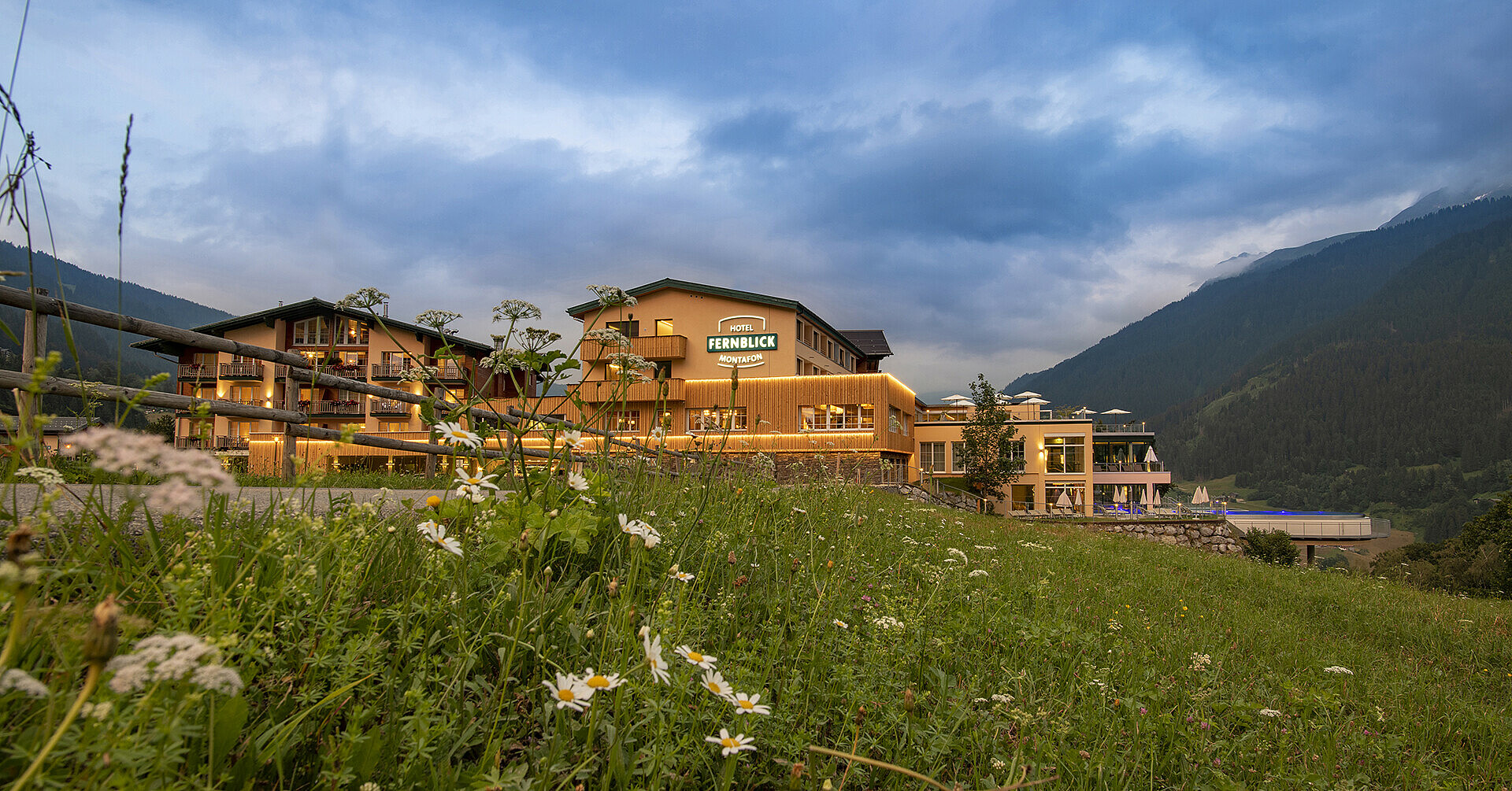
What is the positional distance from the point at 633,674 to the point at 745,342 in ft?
113

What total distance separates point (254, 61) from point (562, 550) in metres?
65.8

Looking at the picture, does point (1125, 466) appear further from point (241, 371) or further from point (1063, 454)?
point (241, 371)

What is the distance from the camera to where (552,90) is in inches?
3123

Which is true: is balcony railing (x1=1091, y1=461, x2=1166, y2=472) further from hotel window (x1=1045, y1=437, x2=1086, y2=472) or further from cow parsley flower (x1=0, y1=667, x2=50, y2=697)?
cow parsley flower (x1=0, y1=667, x2=50, y2=697)

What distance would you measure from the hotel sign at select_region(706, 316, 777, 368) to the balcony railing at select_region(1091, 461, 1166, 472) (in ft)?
74.1

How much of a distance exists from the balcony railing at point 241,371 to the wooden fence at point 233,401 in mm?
47592

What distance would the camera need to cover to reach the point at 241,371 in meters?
43.1

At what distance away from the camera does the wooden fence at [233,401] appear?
2.65 metres

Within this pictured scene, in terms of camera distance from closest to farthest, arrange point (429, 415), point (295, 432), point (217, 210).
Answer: point (429, 415) → point (295, 432) → point (217, 210)

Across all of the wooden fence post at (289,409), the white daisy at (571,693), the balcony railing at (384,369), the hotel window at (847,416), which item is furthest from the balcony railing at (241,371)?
the white daisy at (571,693)

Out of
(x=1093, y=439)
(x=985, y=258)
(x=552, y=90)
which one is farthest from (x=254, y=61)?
(x=985, y=258)

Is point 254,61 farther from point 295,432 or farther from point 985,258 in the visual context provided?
point 985,258

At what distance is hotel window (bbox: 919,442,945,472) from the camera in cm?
3931

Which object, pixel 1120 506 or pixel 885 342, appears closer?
pixel 1120 506
